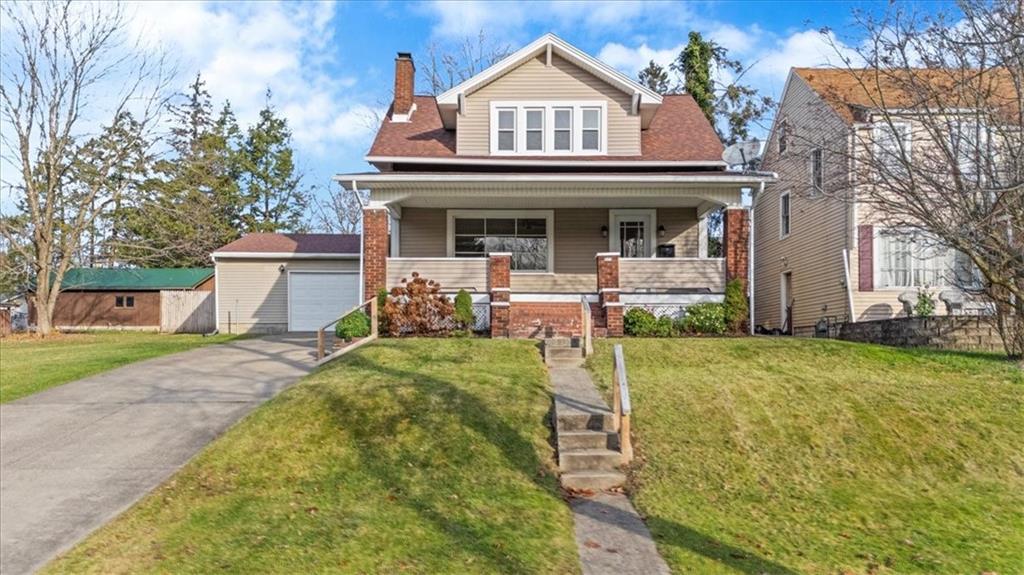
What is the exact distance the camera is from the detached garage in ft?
71.6

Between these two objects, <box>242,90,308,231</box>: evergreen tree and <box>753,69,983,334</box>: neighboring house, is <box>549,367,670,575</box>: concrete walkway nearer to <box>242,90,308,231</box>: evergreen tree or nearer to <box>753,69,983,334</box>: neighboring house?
<box>753,69,983,334</box>: neighboring house

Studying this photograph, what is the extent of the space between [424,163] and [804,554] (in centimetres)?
1244

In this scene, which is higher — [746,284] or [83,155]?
[83,155]

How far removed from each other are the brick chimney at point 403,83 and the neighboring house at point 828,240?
9197mm

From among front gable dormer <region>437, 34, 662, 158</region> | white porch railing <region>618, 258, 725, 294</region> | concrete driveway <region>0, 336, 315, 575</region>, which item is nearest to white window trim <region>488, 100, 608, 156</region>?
front gable dormer <region>437, 34, 662, 158</region>

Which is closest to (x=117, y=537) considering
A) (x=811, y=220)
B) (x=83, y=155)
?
(x=811, y=220)

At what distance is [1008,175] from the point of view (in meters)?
9.38

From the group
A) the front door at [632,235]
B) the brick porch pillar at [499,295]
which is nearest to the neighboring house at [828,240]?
the front door at [632,235]

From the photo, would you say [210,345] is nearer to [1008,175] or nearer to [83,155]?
[83,155]

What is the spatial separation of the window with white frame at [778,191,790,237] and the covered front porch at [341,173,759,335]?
15.8ft

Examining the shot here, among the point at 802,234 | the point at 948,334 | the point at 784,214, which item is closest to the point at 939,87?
the point at 948,334

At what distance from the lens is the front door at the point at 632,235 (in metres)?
16.9

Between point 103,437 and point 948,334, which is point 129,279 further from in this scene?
point 948,334

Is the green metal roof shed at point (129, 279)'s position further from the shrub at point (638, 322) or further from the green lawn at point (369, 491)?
the green lawn at point (369, 491)
